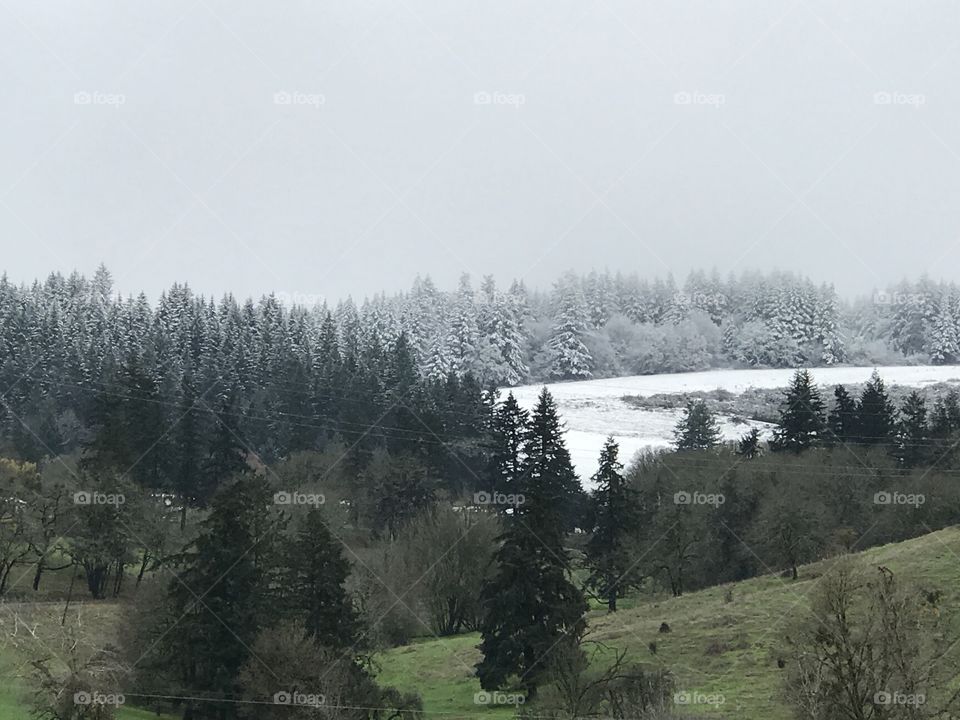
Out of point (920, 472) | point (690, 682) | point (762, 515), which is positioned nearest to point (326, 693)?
point (690, 682)

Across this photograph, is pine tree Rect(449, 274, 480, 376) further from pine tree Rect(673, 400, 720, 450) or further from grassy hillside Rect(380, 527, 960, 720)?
grassy hillside Rect(380, 527, 960, 720)

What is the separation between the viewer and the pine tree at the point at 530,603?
1759 inches

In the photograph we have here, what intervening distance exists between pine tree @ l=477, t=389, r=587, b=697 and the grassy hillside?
89.9 inches

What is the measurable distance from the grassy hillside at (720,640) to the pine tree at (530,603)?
2284 millimetres

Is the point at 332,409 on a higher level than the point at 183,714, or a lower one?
higher

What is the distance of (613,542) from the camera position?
67000 millimetres

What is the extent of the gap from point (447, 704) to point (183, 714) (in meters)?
12.0

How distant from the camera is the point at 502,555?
4691 centimetres

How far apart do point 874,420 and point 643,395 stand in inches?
2005

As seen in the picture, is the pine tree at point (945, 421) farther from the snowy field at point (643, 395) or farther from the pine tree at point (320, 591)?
the pine tree at point (320, 591)

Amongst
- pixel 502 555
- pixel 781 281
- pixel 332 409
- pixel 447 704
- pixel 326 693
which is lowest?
pixel 447 704

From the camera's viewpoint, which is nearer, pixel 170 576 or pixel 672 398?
pixel 170 576

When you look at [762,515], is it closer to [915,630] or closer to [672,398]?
[915,630]

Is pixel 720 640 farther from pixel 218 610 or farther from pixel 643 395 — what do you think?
pixel 643 395
